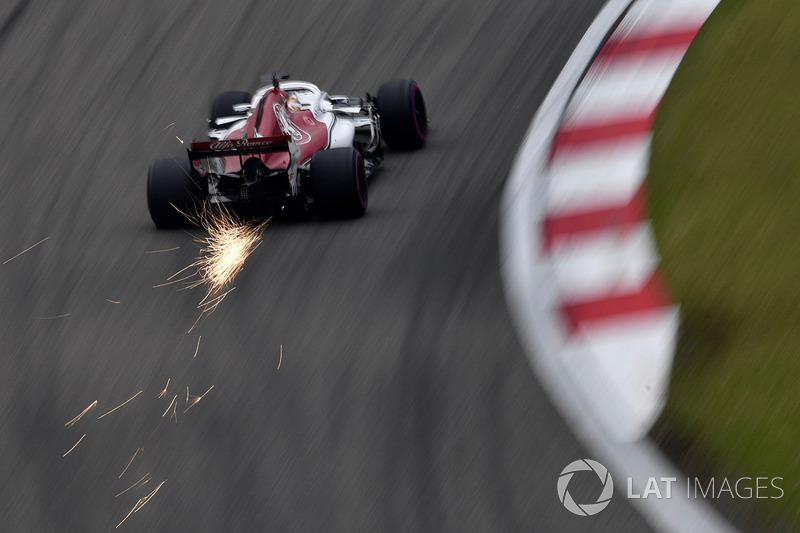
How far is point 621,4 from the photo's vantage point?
11.9m

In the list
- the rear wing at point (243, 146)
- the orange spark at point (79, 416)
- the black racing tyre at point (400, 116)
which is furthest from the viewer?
the black racing tyre at point (400, 116)

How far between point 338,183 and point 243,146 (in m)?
0.80

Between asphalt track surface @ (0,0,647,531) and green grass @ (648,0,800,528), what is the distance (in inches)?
28.0

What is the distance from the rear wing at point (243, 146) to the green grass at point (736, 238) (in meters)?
2.86

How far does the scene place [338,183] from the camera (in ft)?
29.7

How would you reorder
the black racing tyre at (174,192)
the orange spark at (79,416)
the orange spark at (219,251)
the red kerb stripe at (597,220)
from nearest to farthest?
the orange spark at (79,416) < the red kerb stripe at (597,220) < the orange spark at (219,251) < the black racing tyre at (174,192)

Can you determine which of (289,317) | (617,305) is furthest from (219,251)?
(617,305)

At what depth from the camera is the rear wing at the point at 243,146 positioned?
9.02m

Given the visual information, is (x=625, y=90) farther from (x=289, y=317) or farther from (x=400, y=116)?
(x=289, y=317)

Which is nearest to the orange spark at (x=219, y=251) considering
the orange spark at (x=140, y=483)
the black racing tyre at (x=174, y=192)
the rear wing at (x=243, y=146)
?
the black racing tyre at (x=174, y=192)

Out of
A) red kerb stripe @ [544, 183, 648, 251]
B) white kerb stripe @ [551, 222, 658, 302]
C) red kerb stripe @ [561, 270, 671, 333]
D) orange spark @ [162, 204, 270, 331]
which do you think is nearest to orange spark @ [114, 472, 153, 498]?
orange spark @ [162, 204, 270, 331]

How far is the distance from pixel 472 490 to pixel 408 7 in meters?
8.51

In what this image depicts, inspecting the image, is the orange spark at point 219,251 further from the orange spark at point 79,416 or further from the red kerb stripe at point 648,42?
the red kerb stripe at point 648,42

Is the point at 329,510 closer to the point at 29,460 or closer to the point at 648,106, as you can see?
the point at 29,460
